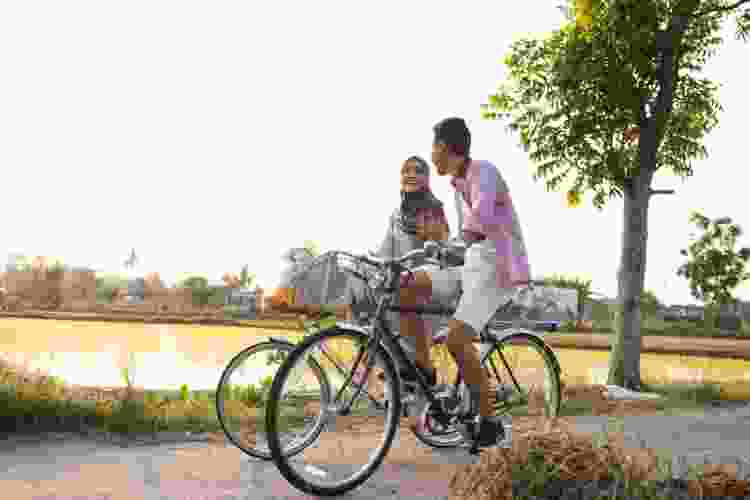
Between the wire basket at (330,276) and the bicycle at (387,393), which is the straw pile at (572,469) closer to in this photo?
the bicycle at (387,393)

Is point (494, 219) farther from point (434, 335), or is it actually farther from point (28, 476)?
point (28, 476)

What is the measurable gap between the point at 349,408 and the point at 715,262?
43223 mm

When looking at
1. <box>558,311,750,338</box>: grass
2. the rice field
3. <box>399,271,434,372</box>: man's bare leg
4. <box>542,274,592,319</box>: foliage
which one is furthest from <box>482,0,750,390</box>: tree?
<box>542,274,592,319</box>: foliage

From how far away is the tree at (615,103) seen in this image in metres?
11.5

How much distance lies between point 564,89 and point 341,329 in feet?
25.1

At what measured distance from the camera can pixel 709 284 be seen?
45406 millimetres

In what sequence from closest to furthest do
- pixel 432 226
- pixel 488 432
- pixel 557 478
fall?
pixel 557 478, pixel 488 432, pixel 432 226

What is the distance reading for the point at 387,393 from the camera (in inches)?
201

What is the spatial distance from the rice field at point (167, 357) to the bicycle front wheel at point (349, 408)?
3.27ft

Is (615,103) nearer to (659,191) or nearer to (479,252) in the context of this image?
(659,191)

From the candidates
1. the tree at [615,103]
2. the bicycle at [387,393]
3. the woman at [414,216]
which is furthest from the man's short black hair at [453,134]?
the tree at [615,103]

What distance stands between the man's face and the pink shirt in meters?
0.10

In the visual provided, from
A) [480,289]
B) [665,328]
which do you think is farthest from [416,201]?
[665,328]

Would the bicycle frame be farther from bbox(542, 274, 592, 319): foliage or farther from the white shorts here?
bbox(542, 274, 592, 319): foliage
